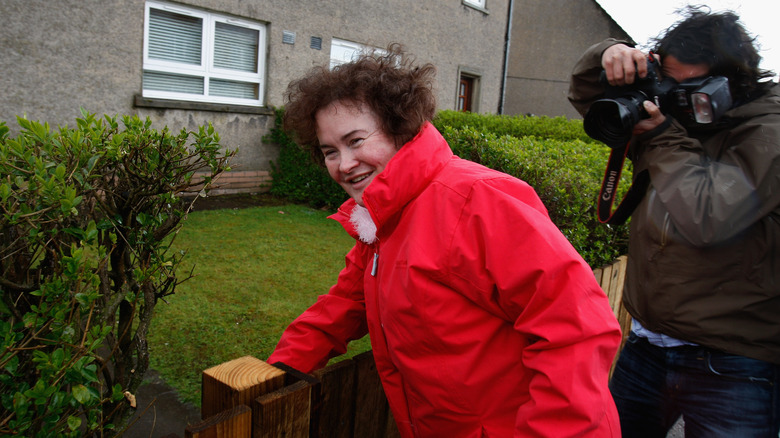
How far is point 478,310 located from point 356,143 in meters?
0.70

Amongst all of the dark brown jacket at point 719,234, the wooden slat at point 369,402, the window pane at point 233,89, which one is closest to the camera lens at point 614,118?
the dark brown jacket at point 719,234

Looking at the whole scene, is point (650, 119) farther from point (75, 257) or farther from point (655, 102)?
point (75, 257)

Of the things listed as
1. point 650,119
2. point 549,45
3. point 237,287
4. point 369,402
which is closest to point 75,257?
point 369,402

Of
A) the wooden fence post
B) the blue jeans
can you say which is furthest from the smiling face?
the blue jeans

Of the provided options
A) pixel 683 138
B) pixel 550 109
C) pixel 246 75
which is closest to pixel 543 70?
pixel 550 109

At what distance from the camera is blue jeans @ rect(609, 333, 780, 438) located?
1786mm

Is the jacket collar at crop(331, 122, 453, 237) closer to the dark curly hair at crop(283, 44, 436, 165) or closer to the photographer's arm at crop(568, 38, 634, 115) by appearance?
the dark curly hair at crop(283, 44, 436, 165)

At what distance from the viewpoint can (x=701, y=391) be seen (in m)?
1.88

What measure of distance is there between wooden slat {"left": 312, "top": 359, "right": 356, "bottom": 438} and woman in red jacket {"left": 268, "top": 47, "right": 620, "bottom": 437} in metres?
0.17

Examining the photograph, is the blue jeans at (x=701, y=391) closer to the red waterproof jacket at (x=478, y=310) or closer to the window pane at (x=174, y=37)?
the red waterproof jacket at (x=478, y=310)

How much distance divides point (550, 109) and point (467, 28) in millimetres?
8349

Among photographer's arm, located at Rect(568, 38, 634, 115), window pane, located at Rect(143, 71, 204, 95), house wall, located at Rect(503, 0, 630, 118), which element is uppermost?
house wall, located at Rect(503, 0, 630, 118)

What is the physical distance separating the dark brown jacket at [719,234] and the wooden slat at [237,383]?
52.5 inches

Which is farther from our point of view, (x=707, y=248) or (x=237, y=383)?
(x=707, y=248)
